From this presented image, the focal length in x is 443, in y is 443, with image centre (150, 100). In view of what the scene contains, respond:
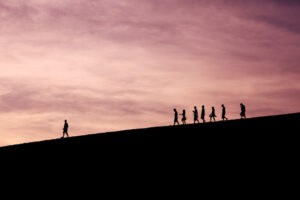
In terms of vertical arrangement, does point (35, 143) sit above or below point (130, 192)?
above

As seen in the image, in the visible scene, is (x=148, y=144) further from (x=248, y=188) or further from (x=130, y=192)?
(x=248, y=188)

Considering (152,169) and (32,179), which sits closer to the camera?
(152,169)

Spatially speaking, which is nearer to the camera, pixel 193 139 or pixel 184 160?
pixel 184 160

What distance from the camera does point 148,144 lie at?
1119 inches

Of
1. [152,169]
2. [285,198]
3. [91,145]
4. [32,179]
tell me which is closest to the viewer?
[285,198]

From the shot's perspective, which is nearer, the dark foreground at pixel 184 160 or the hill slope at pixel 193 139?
the dark foreground at pixel 184 160

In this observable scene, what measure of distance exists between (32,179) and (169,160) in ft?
28.4

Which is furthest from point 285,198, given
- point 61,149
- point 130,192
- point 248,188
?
point 61,149

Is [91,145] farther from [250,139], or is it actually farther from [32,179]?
[250,139]

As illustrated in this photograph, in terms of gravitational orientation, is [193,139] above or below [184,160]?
above

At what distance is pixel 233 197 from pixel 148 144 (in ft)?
35.0

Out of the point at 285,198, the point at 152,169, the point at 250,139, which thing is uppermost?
the point at 250,139

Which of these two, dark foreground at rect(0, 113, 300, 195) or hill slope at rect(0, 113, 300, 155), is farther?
hill slope at rect(0, 113, 300, 155)

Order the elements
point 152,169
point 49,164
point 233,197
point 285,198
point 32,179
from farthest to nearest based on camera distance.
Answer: point 49,164
point 32,179
point 152,169
point 233,197
point 285,198
